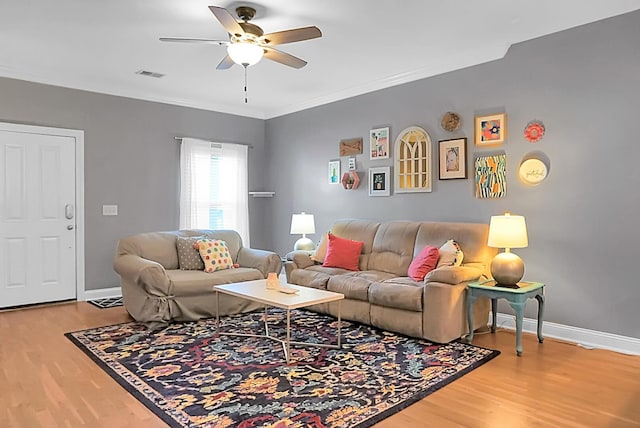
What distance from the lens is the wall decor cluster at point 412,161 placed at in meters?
4.78

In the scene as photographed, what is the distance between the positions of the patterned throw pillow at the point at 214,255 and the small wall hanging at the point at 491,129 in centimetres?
288

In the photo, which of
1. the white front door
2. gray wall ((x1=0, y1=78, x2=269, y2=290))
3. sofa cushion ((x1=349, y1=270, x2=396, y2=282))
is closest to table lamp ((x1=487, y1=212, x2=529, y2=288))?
sofa cushion ((x1=349, y1=270, x2=396, y2=282))

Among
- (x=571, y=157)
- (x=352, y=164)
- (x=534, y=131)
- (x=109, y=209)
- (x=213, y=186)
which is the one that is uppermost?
(x=534, y=131)

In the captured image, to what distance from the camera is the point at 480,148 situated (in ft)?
14.2

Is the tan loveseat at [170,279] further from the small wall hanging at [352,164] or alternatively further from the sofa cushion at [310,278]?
the small wall hanging at [352,164]

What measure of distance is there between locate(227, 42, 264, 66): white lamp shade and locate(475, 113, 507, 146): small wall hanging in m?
2.27

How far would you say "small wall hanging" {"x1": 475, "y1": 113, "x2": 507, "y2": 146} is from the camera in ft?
13.6

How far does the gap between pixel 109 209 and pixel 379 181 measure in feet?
11.0

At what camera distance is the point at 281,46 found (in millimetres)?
4125

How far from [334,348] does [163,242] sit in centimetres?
239

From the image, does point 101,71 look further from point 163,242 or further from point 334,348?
point 334,348

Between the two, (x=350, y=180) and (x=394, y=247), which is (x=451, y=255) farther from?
(x=350, y=180)

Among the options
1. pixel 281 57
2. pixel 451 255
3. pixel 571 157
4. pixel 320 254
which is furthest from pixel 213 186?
pixel 571 157

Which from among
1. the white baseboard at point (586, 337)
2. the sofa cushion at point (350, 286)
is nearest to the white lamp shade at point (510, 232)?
the white baseboard at point (586, 337)
